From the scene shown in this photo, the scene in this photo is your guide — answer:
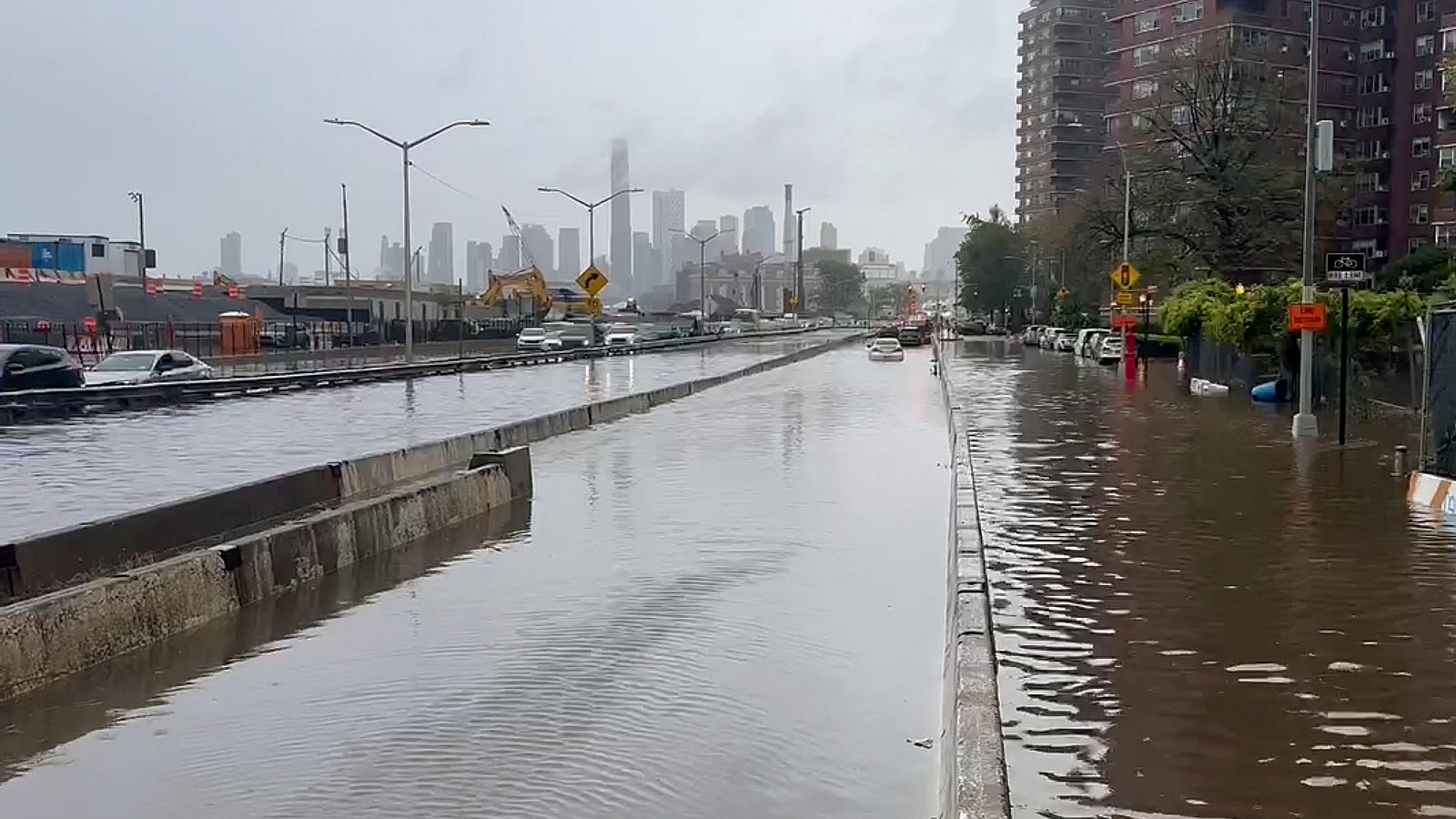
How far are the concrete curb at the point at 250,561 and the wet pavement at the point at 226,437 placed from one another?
1.96 m

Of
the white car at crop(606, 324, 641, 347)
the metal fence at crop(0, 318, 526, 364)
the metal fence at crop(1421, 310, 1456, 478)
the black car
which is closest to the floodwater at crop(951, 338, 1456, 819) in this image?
the metal fence at crop(1421, 310, 1456, 478)

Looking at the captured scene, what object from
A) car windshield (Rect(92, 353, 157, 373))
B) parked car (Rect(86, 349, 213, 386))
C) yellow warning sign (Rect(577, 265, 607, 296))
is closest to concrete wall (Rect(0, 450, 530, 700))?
parked car (Rect(86, 349, 213, 386))

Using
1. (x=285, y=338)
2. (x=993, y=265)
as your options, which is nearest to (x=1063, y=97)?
(x=993, y=265)

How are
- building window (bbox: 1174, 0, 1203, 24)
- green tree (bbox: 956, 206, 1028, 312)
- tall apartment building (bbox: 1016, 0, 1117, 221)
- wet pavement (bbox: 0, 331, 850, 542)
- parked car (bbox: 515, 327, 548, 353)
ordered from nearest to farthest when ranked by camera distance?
wet pavement (bbox: 0, 331, 850, 542)
parked car (bbox: 515, 327, 548, 353)
building window (bbox: 1174, 0, 1203, 24)
green tree (bbox: 956, 206, 1028, 312)
tall apartment building (bbox: 1016, 0, 1117, 221)

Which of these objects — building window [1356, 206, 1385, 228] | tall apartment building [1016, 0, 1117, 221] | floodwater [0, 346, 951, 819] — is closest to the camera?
floodwater [0, 346, 951, 819]

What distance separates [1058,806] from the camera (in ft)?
20.5

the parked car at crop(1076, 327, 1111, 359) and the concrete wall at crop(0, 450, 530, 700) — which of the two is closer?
the concrete wall at crop(0, 450, 530, 700)

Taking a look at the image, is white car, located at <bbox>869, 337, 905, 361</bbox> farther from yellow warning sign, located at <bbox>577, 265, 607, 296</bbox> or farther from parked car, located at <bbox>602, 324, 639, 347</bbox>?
yellow warning sign, located at <bbox>577, 265, 607, 296</bbox>

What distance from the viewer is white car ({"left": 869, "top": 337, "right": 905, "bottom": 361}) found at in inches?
2736

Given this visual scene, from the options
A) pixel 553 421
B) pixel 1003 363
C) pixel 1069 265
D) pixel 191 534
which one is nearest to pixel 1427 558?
pixel 191 534

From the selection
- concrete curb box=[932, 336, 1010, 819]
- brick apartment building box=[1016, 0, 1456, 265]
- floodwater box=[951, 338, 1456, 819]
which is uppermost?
brick apartment building box=[1016, 0, 1456, 265]

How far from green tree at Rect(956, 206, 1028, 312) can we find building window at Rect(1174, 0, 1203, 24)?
3314 cm

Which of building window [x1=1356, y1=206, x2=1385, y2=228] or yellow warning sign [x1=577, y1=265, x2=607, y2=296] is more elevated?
building window [x1=1356, y1=206, x2=1385, y2=228]

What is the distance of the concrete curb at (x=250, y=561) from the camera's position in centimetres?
948
